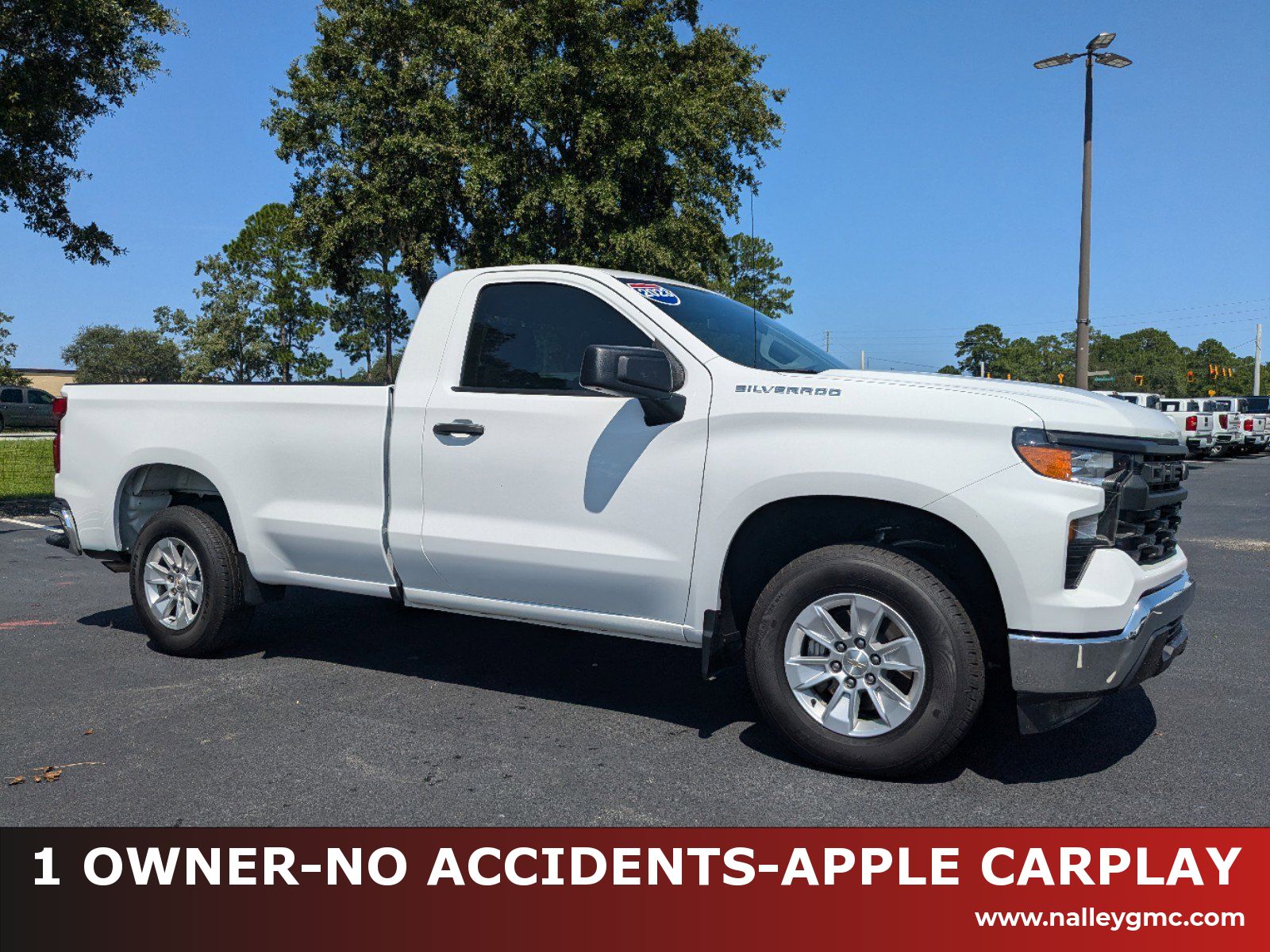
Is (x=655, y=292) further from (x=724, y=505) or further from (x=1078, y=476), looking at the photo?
(x=1078, y=476)

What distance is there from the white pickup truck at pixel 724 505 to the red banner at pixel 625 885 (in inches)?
22.6

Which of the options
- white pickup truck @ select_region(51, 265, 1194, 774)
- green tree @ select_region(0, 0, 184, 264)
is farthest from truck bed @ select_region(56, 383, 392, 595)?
green tree @ select_region(0, 0, 184, 264)

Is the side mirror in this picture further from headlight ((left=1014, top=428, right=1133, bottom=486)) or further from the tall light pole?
the tall light pole

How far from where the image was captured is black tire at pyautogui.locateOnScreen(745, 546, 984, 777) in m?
3.67

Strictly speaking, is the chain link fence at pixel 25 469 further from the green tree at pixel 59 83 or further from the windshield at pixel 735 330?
the windshield at pixel 735 330

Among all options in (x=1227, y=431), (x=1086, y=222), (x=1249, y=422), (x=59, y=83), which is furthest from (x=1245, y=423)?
(x=59, y=83)

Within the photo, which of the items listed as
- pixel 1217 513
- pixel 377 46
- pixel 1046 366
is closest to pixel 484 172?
pixel 377 46

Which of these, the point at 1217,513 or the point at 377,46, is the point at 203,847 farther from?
the point at 377,46

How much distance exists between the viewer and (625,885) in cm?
311

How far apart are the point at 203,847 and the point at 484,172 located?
1629cm

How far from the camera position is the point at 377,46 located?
21453 millimetres

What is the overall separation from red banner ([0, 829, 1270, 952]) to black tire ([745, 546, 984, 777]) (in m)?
0.40

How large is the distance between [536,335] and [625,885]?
97.8 inches

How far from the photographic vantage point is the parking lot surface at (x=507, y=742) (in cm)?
361
